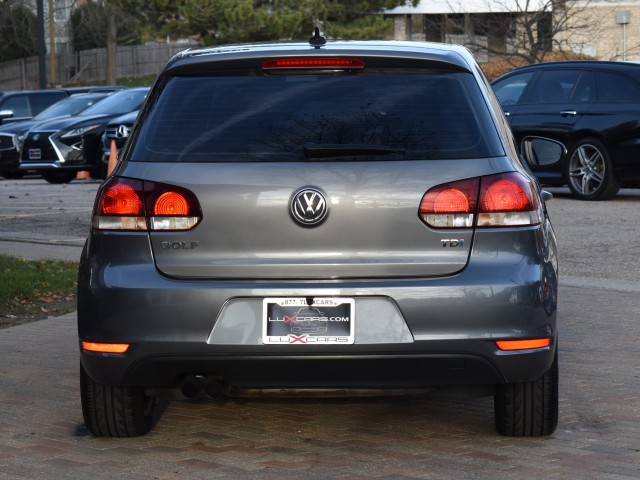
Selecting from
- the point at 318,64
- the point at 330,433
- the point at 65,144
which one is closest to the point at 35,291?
the point at 330,433

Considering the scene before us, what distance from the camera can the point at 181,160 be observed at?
4859 mm

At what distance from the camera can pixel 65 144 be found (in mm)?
21516

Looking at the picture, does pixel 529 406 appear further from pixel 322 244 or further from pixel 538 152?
pixel 538 152

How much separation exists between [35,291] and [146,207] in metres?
4.73

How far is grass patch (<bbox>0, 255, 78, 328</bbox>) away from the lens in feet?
28.9

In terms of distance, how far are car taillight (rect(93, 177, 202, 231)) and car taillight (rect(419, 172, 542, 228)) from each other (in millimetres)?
853

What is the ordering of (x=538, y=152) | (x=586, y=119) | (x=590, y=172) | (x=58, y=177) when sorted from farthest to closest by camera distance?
1. (x=58, y=177)
2. (x=590, y=172)
3. (x=586, y=119)
4. (x=538, y=152)

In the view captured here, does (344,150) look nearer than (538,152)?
Yes

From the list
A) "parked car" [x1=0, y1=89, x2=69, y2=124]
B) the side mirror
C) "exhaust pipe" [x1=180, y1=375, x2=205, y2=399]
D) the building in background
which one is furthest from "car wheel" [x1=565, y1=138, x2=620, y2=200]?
the building in background

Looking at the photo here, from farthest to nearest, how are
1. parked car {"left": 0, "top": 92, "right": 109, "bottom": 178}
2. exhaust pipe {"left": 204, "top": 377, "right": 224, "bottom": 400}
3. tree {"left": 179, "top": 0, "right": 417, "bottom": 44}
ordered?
1. tree {"left": 179, "top": 0, "right": 417, "bottom": 44}
2. parked car {"left": 0, "top": 92, "right": 109, "bottom": 178}
3. exhaust pipe {"left": 204, "top": 377, "right": 224, "bottom": 400}

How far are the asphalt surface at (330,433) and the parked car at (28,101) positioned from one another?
69.1 feet

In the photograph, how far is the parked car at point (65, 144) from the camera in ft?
70.5

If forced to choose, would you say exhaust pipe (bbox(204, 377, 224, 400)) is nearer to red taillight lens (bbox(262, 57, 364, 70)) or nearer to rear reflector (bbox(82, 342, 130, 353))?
rear reflector (bbox(82, 342, 130, 353))

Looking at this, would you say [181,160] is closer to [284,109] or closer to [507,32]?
[284,109]
